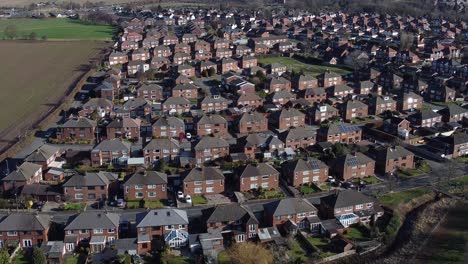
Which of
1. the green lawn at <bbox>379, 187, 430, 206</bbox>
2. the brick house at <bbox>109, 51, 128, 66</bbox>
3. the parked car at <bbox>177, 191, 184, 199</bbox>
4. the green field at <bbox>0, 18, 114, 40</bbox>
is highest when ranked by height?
the green field at <bbox>0, 18, 114, 40</bbox>

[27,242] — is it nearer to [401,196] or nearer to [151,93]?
[401,196]

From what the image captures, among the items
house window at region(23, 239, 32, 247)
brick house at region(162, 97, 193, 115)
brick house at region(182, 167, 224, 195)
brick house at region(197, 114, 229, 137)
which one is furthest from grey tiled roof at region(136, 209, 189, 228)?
brick house at region(162, 97, 193, 115)

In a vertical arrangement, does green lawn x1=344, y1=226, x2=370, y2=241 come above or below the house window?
below

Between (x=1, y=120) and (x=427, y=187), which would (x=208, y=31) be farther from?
(x=427, y=187)

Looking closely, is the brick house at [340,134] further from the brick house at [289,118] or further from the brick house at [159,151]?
the brick house at [159,151]

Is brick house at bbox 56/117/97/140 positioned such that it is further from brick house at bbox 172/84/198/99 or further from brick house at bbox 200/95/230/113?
brick house at bbox 172/84/198/99

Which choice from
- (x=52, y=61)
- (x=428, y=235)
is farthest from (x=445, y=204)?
(x=52, y=61)

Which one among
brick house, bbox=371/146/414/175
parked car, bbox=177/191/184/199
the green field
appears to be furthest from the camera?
the green field

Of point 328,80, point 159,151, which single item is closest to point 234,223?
point 159,151
